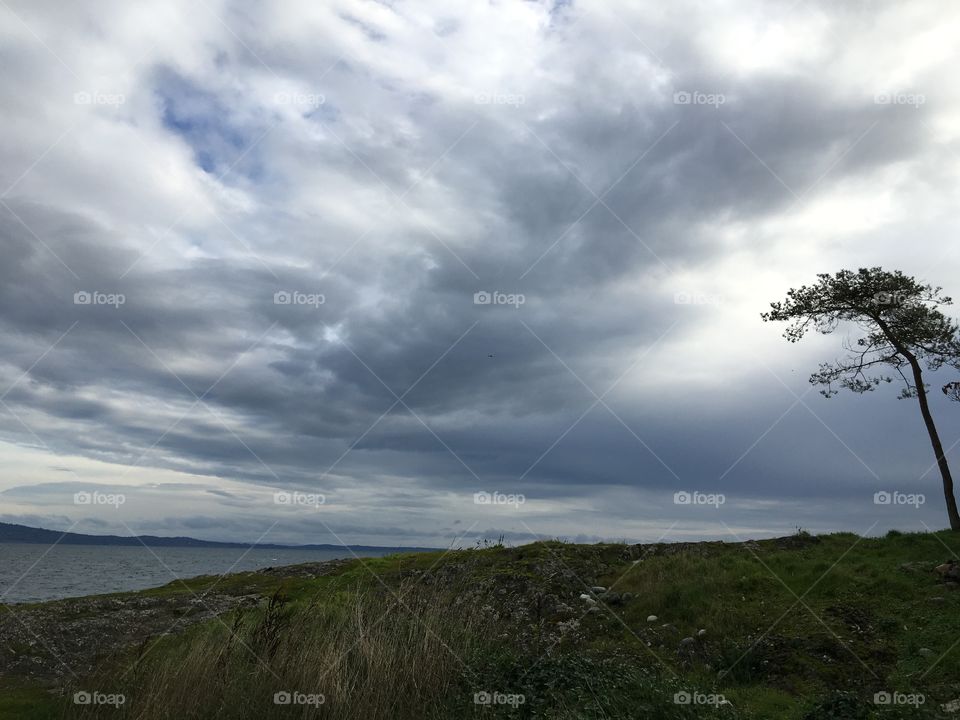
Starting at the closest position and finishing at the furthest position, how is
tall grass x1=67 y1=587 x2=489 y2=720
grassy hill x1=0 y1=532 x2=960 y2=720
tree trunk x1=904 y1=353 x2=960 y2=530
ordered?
tall grass x1=67 y1=587 x2=489 y2=720 → grassy hill x1=0 y1=532 x2=960 y2=720 → tree trunk x1=904 y1=353 x2=960 y2=530

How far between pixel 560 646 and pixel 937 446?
19.0 metres

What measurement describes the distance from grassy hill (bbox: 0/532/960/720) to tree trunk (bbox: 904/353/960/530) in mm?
2129

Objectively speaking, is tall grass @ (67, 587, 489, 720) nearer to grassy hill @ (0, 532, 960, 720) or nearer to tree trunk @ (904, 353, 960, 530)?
grassy hill @ (0, 532, 960, 720)

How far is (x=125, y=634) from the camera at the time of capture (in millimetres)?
17703

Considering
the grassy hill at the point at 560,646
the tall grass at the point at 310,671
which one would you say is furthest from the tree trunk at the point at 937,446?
the tall grass at the point at 310,671

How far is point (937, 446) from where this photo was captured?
26266 millimetres

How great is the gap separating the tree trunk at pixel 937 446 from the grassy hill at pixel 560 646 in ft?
6.98

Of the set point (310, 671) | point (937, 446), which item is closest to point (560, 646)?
point (310, 671)

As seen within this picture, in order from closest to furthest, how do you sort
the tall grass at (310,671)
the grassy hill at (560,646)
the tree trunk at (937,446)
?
the tall grass at (310,671)
the grassy hill at (560,646)
the tree trunk at (937,446)

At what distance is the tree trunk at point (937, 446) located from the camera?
994 inches

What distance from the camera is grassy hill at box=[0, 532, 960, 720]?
10969 mm

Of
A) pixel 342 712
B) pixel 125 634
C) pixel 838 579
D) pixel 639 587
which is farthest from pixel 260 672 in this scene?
pixel 838 579

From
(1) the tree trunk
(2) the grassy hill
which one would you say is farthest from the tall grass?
(1) the tree trunk

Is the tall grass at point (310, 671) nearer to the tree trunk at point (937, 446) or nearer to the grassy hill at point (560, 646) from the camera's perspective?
the grassy hill at point (560, 646)
